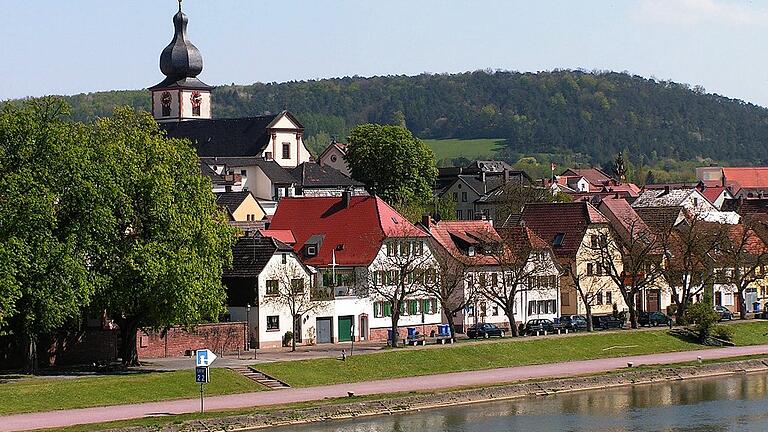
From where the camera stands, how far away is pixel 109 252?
64938 millimetres

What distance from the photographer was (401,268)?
273ft

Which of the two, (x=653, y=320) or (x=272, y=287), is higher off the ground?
(x=272, y=287)

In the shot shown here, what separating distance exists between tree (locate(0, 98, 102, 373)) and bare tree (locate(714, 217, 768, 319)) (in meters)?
46.7

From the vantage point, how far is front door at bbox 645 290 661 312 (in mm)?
105425

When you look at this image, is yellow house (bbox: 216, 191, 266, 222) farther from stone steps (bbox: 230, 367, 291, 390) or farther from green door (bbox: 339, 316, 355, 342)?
stone steps (bbox: 230, 367, 291, 390)

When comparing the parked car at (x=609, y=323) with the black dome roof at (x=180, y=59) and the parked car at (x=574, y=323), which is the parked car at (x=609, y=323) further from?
the black dome roof at (x=180, y=59)

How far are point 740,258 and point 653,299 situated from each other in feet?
27.0

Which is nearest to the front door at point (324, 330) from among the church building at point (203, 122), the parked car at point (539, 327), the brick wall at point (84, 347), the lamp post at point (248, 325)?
the lamp post at point (248, 325)

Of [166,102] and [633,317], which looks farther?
[166,102]

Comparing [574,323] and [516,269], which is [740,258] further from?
[516,269]

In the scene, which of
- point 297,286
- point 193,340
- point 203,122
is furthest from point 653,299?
point 203,122

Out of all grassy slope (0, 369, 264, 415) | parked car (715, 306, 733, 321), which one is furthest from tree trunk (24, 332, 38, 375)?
parked car (715, 306, 733, 321)

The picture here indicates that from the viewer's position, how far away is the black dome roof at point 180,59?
163m

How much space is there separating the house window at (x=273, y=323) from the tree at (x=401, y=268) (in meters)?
5.57
